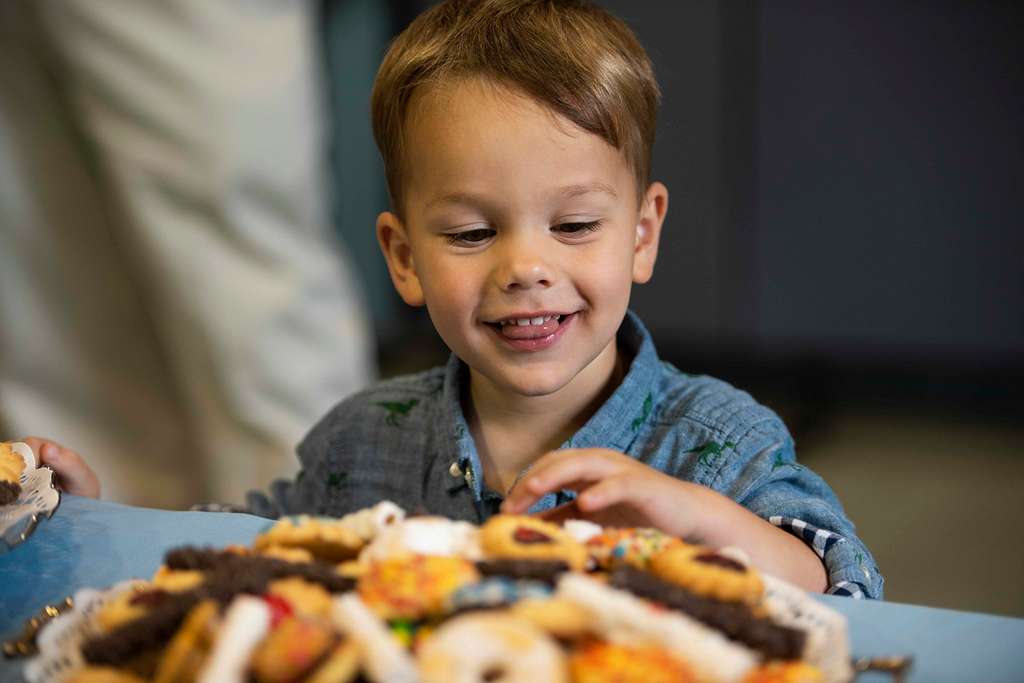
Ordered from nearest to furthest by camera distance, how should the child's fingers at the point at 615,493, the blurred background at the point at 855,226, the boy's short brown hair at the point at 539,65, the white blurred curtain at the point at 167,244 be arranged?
the child's fingers at the point at 615,493 < the boy's short brown hair at the point at 539,65 < the white blurred curtain at the point at 167,244 < the blurred background at the point at 855,226

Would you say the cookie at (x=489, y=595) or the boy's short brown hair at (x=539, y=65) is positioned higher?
the boy's short brown hair at (x=539, y=65)

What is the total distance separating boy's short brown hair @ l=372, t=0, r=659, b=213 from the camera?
1.02m

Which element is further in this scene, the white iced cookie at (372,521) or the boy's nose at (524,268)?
the boy's nose at (524,268)

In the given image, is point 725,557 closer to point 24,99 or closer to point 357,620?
point 357,620

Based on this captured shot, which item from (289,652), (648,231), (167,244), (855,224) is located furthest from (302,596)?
(855,224)

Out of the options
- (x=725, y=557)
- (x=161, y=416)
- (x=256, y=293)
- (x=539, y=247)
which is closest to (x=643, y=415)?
(x=539, y=247)

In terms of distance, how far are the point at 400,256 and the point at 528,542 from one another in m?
0.60

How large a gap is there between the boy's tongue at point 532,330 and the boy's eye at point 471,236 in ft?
0.26

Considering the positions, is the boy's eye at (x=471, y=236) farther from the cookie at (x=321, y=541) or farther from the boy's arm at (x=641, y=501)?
the cookie at (x=321, y=541)

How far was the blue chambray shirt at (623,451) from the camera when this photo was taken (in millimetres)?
982

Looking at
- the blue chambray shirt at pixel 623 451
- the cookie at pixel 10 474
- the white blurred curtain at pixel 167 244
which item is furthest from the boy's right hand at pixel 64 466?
the white blurred curtain at pixel 167 244

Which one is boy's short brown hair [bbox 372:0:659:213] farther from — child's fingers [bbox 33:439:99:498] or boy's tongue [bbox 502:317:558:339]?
child's fingers [bbox 33:439:99:498]

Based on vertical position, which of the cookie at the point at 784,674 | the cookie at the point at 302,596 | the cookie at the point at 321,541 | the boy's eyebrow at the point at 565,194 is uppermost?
the boy's eyebrow at the point at 565,194

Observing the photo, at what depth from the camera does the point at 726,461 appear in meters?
1.04
